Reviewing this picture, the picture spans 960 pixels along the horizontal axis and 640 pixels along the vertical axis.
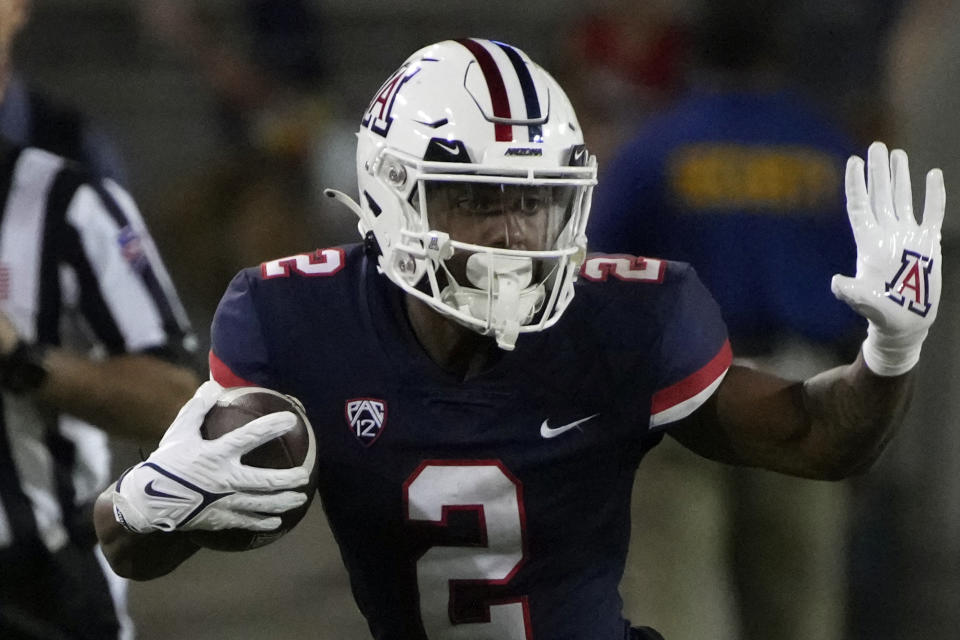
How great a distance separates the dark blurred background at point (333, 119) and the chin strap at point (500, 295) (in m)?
1.50

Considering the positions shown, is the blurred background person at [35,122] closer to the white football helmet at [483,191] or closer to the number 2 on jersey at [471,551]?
the white football helmet at [483,191]

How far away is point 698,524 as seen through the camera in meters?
3.16

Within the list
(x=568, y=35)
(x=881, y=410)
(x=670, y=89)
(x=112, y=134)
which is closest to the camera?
(x=881, y=410)

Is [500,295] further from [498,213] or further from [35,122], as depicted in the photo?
[35,122]

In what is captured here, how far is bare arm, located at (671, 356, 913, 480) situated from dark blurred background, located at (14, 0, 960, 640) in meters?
1.34

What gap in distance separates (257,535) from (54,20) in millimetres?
4475

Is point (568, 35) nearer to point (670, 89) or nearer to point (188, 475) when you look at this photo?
point (670, 89)

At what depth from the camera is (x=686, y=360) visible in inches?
77.1

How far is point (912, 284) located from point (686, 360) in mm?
306

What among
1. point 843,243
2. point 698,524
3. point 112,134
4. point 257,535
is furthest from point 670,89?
point 257,535

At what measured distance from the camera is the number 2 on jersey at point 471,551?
1.91m

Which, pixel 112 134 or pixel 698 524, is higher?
pixel 112 134

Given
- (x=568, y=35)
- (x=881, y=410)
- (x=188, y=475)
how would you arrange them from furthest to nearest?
(x=568, y=35) → (x=881, y=410) → (x=188, y=475)

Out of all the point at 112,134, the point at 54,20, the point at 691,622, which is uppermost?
the point at 54,20
